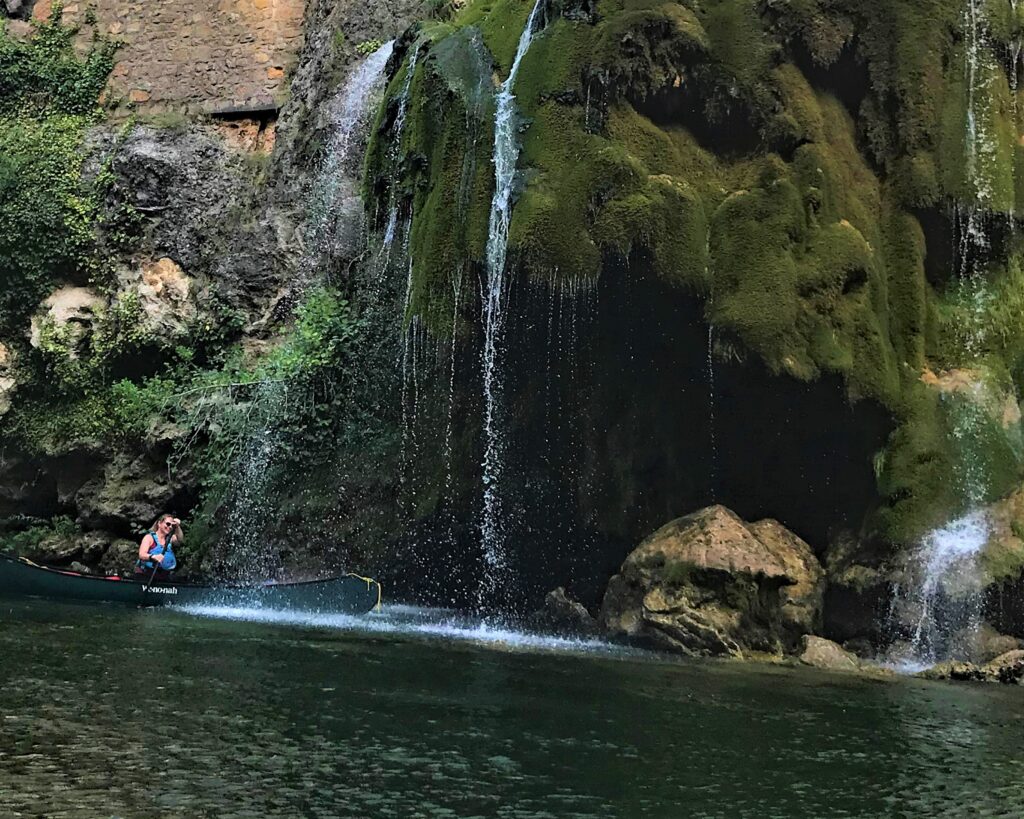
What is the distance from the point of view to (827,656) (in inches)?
425

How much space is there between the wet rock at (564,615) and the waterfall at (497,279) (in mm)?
834

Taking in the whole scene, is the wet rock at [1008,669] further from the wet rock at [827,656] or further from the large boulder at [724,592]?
the large boulder at [724,592]

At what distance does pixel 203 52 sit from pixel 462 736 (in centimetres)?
1791

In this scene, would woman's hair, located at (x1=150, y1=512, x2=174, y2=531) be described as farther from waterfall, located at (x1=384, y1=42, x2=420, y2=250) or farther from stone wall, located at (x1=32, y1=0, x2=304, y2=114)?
stone wall, located at (x1=32, y1=0, x2=304, y2=114)

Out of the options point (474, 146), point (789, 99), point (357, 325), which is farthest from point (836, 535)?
point (357, 325)

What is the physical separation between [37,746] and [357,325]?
34.1ft

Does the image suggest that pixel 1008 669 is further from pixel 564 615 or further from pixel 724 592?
pixel 564 615

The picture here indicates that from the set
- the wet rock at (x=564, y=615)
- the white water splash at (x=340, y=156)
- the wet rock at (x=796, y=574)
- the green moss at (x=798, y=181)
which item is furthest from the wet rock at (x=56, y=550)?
the wet rock at (x=796, y=574)

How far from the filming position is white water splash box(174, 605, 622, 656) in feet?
35.9

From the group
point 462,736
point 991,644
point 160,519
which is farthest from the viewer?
point 160,519

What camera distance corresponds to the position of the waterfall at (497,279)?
1230 cm

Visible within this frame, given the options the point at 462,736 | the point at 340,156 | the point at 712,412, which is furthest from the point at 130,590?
the point at 462,736

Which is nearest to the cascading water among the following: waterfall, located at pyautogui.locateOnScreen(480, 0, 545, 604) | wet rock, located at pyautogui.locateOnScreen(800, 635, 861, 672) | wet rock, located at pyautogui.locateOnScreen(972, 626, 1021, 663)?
waterfall, located at pyautogui.locateOnScreen(480, 0, 545, 604)

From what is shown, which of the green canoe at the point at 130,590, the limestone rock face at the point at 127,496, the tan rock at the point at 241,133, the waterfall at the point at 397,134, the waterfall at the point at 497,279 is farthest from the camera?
the tan rock at the point at 241,133
